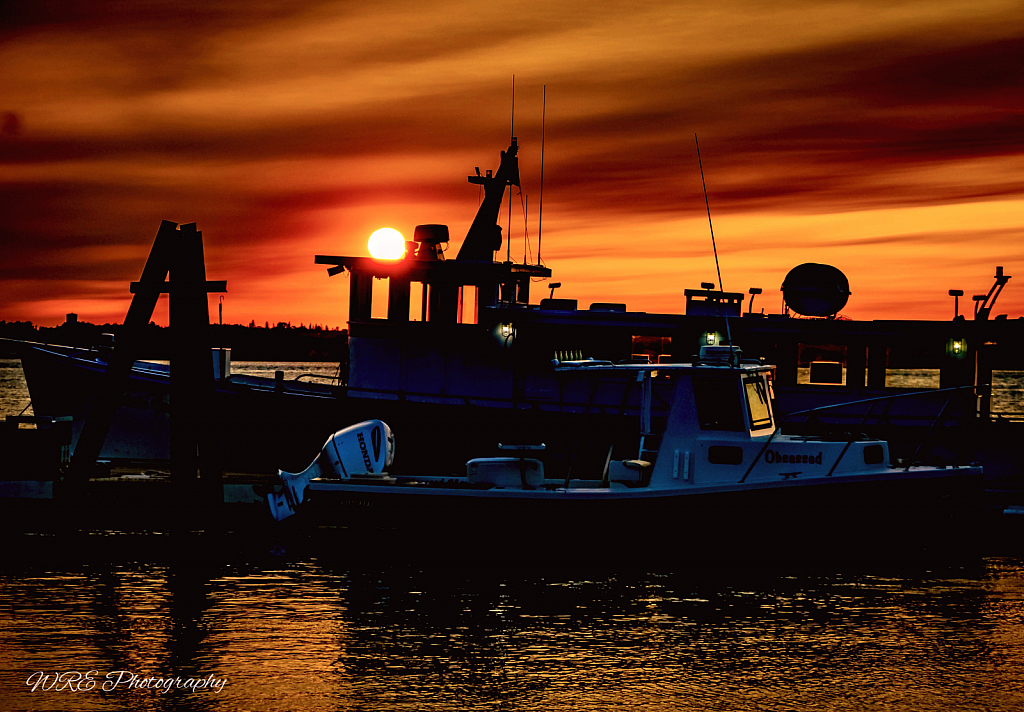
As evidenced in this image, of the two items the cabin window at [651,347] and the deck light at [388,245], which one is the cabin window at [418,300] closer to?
the deck light at [388,245]

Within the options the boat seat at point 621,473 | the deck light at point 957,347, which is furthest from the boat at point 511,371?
the boat seat at point 621,473

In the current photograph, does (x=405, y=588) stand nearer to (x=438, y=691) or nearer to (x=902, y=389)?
(x=438, y=691)

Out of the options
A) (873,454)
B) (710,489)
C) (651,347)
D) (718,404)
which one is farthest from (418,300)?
(873,454)

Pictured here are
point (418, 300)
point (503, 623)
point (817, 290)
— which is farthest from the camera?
point (418, 300)

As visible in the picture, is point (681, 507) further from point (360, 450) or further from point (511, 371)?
point (511, 371)

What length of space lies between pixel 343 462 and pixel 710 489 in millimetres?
6546

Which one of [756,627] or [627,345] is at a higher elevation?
[627,345]

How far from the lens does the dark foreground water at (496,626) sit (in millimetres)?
10648

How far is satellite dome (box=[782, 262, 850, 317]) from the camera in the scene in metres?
24.7

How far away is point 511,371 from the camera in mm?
26453

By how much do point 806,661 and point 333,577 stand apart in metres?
7.79

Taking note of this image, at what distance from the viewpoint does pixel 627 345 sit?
26266mm

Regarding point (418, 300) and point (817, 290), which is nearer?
point (817, 290)

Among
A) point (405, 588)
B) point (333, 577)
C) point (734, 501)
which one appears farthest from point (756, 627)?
point (333, 577)
